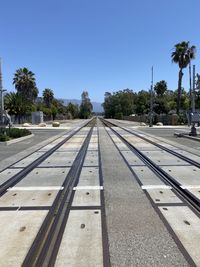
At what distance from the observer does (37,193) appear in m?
8.30

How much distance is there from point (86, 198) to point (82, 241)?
8.33 feet

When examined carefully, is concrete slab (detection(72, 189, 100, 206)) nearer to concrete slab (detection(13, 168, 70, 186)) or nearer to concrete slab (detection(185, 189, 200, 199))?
concrete slab (detection(13, 168, 70, 186))

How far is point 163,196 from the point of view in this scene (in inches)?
312

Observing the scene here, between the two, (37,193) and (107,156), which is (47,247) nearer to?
(37,193)

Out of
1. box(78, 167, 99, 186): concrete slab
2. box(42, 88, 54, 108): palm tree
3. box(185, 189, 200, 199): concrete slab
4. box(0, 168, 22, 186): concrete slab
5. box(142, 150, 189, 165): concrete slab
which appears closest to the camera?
box(185, 189, 200, 199): concrete slab

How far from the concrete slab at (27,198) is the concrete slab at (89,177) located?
1163 mm

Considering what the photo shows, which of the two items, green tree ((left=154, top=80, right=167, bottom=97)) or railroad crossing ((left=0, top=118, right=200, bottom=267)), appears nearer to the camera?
railroad crossing ((left=0, top=118, right=200, bottom=267))

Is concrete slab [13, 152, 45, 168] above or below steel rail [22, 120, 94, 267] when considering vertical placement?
below

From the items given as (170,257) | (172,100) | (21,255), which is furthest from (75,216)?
(172,100)

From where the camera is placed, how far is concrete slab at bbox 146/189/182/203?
24.8ft

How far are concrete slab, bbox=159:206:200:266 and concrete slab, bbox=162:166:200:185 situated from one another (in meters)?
2.65

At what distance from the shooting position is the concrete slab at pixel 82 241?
461 cm

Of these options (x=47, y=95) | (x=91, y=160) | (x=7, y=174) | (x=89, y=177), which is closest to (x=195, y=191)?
(x=89, y=177)

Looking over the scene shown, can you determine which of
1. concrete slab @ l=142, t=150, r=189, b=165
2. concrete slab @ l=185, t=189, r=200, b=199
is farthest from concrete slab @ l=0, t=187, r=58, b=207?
concrete slab @ l=142, t=150, r=189, b=165
